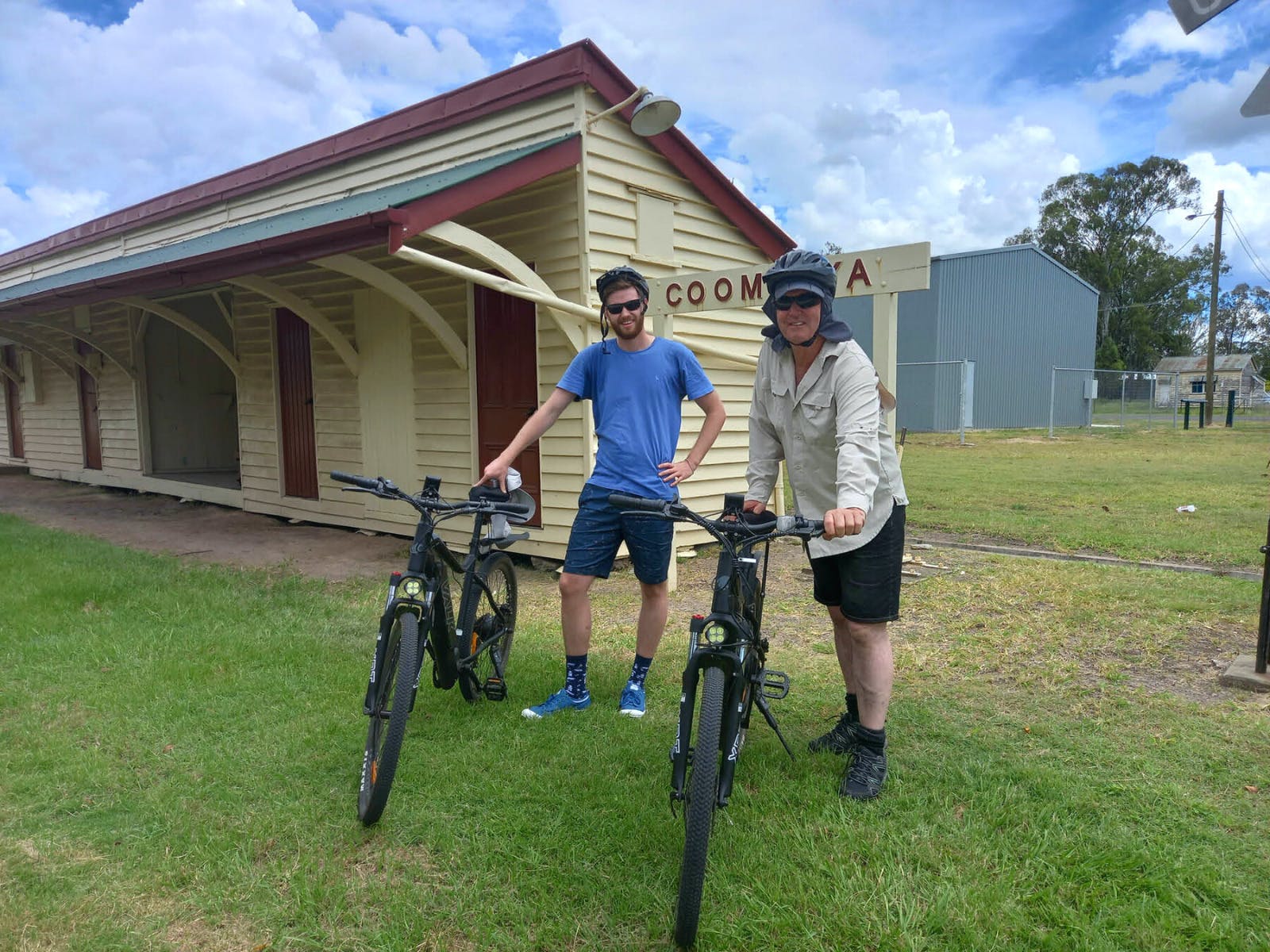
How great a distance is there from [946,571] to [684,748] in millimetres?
4441

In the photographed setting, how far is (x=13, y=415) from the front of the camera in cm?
1609

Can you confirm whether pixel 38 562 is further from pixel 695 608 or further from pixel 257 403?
pixel 695 608

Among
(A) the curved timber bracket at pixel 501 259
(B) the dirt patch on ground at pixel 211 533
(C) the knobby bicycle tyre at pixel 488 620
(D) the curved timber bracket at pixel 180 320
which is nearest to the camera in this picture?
(C) the knobby bicycle tyre at pixel 488 620

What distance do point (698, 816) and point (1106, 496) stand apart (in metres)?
9.68

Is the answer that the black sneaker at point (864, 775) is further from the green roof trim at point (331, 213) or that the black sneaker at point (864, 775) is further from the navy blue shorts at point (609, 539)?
the green roof trim at point (331, 213)

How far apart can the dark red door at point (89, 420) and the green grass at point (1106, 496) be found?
39.7ft

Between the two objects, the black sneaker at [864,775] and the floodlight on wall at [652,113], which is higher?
the floodlight on wall at [652,113]

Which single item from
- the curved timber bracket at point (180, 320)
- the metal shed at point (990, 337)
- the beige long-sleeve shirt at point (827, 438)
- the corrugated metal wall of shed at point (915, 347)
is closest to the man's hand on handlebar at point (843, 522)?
the beige long-sleeve shirt at point (827, 438)

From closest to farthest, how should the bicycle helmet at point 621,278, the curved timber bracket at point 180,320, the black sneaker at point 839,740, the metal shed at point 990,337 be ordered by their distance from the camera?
the black sneaker at point 839,740, the bicycle helmet at point 621,278, the curved timber bracket at point 180,320, the metal shed at point 990,337

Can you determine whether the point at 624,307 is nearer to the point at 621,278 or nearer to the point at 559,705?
the point at 621,278

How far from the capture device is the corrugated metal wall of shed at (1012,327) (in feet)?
83.8

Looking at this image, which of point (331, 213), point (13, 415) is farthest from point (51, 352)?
point (331, 213)

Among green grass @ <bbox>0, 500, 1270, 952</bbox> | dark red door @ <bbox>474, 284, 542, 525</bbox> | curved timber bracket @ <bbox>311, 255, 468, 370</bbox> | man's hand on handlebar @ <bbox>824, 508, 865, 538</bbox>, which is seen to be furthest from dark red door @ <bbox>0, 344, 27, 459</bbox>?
man's hand on handlebar @ <bbox>824, 508, 865, 538</bbox>

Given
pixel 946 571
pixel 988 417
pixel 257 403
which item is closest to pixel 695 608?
pixel 946 571
